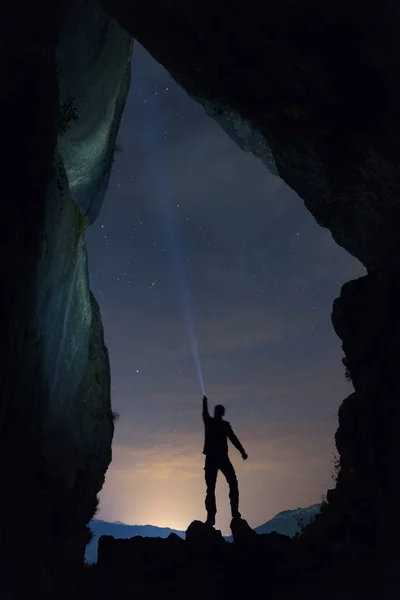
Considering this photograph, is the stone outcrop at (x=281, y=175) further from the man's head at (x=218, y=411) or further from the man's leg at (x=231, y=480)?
the man's head at (x=218, y=411)

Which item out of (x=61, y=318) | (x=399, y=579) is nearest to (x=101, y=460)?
(x=61, y=318)

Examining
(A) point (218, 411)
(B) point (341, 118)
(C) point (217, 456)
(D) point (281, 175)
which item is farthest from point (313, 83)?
(C) point (217, 456)

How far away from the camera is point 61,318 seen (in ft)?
48.5

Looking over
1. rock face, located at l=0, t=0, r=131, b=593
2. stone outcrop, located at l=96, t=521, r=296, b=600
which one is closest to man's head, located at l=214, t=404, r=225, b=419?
stone outcrop, located at l=96, t=521, r=296, b=600

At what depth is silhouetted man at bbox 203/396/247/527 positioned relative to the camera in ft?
36.9

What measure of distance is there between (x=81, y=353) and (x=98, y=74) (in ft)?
35.0

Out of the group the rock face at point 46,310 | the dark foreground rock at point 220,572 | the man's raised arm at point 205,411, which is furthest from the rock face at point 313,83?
the dark foreground rock at point 220,572

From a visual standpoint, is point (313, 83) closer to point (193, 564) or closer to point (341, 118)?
point (341, 118)

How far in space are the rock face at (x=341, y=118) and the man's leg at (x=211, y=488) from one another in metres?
3.09

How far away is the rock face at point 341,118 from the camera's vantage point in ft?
33.4

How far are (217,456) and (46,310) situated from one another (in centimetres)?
602

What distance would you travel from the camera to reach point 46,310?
13109 millimetres

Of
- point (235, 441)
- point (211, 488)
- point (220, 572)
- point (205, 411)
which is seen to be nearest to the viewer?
point (220, 572)

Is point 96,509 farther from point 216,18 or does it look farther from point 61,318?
point 216,18
